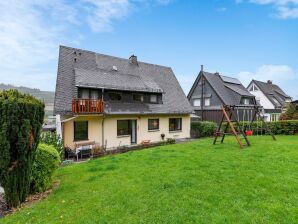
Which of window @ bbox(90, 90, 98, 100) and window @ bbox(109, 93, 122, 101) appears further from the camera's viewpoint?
window @ bbox(109, 93, 122, 101)

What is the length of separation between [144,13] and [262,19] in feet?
29.2

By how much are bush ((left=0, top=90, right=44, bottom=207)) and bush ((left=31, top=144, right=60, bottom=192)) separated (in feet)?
1.91

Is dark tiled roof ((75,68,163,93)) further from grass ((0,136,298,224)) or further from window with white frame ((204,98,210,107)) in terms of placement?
window with white frame ((204,98,210,107))

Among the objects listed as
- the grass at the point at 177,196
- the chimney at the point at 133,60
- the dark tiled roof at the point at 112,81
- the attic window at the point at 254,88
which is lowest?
the grass at the point at 177,196

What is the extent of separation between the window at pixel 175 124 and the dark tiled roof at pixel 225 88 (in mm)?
8529

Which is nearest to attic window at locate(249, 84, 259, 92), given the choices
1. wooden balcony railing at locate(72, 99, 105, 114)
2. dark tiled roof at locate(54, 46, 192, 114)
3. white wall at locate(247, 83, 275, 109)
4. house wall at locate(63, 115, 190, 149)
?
white wall at locate(247, 83, 275, 109)

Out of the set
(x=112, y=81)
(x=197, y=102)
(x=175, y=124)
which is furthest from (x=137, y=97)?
(x=197, y=102)

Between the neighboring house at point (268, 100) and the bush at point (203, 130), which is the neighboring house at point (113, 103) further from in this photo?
the neighboring house at point (268, 100)

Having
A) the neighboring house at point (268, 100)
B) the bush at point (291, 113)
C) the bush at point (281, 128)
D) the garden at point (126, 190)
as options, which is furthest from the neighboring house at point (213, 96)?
the garden at point (126, 190)

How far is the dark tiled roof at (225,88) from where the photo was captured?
83.6 feet

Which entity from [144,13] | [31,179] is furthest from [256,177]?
[144,13]

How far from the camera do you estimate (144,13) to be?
48.4ft

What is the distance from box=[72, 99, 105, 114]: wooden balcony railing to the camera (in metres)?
12.7

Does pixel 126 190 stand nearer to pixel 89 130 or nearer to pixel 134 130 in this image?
pixel 89 130
